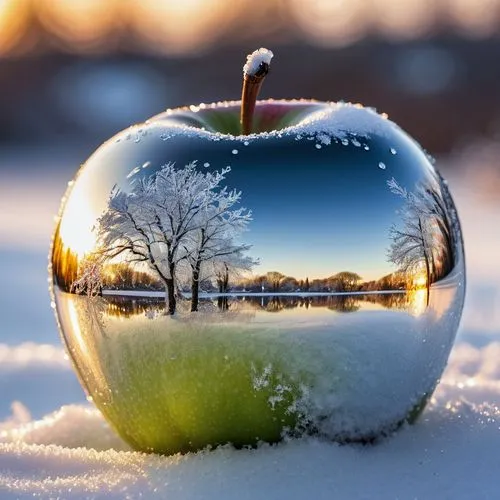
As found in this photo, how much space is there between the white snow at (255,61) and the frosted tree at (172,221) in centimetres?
37

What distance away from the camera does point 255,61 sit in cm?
218

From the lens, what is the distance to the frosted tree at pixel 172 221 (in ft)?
6.01

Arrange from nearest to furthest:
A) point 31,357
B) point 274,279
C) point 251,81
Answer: point 274,279, point 251,81, point 31,357

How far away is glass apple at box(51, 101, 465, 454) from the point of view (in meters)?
1.83

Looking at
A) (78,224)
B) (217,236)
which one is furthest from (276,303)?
(78,224)

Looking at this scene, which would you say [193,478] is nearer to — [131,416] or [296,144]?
[131,416]

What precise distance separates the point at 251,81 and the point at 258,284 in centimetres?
58

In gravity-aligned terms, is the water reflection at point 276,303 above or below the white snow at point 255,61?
below

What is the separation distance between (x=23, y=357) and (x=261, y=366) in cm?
193

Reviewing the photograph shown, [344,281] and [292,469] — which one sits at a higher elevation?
[344,281]

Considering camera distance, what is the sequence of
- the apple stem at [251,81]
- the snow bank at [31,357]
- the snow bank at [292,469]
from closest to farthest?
the snow bank at [292,469], the apple stem at [251,81], the snow bank at [31,357]

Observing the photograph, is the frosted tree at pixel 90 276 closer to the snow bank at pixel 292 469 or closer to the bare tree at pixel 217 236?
the bare tree at pixel 217 236

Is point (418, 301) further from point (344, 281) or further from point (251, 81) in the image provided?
point (251, 81)

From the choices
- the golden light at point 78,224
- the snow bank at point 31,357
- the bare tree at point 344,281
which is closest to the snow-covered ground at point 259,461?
the snow bank at point 31,357
